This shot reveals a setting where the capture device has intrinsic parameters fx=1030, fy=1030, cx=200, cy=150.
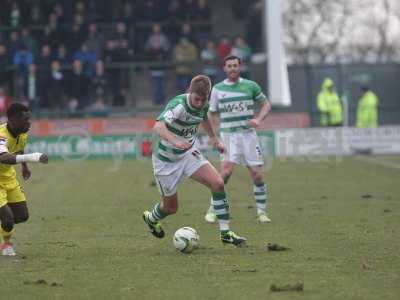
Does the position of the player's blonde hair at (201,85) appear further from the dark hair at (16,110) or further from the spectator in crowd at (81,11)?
the spectator in crowd at (81,11)

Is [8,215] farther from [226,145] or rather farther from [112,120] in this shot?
[112,120]

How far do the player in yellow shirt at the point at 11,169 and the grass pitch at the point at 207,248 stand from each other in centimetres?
36

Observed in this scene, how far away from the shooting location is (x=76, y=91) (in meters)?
33.0

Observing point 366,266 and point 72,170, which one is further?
point 72,170

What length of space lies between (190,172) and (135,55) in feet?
76.3

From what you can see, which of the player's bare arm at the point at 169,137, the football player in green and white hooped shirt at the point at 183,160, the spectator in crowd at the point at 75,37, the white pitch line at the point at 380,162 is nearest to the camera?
the player's bare arm at the point at 169,137

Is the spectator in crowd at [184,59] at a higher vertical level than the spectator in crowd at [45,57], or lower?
lower

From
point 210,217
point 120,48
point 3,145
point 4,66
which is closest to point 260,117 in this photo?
point 210,217

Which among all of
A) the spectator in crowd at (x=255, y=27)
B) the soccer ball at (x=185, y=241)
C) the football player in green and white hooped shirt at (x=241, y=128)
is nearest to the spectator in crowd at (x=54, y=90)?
the spectator in crowd at (x=255, y=27)

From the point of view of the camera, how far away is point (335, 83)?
128 ft

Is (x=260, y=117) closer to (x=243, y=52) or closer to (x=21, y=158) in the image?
(x=21, y=158)

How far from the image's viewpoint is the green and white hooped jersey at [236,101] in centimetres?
1462

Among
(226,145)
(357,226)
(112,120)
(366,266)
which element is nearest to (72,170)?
(112,120)

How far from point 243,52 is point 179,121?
22.5m
